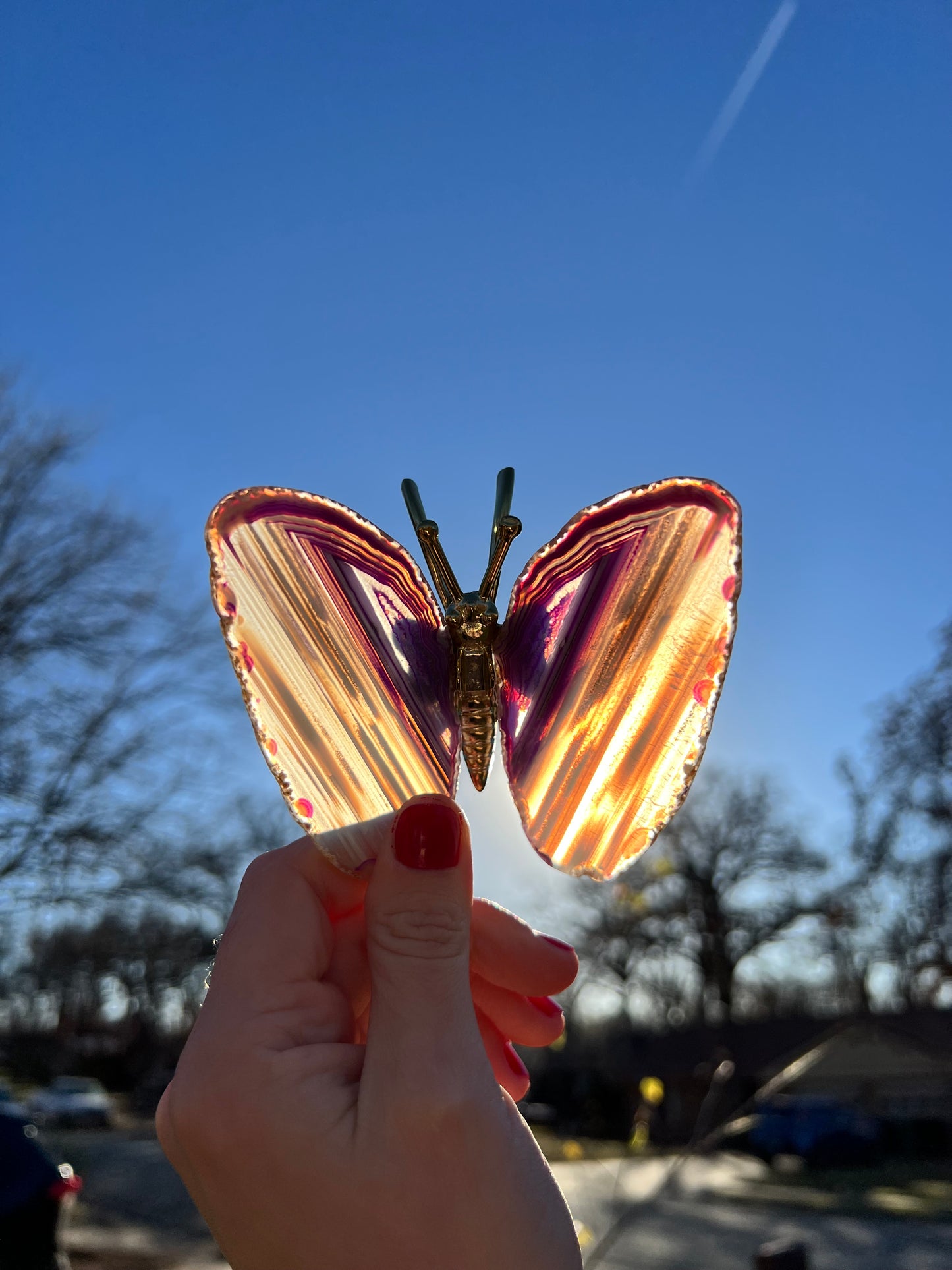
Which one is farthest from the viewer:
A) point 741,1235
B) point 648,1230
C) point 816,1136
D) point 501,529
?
point 816,1136

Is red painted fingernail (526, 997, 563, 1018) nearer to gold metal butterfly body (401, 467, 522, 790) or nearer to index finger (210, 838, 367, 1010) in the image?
index finger (210, 838, 367, 1010)

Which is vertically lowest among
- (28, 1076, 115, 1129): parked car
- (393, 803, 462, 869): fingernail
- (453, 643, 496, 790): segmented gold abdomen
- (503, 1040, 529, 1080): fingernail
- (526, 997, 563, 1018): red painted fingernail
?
(28, 1076, 115, 1129): parked car

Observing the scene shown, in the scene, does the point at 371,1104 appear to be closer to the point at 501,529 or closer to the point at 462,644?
the point at 462,644

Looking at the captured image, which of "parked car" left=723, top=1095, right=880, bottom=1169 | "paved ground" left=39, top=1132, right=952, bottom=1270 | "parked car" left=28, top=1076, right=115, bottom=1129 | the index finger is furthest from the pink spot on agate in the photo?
"parked car" left=28, top=1076, right=115, bottom=1129

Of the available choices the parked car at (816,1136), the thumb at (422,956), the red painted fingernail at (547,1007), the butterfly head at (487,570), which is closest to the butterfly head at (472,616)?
the butterfly head at (487,570)

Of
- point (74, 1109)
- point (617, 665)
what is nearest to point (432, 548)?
point (617, 665)

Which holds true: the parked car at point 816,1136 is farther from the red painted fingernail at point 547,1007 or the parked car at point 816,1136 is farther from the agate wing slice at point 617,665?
the agate wing slice at point 617,665

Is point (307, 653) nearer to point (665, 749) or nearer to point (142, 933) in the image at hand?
point (665, 749)
